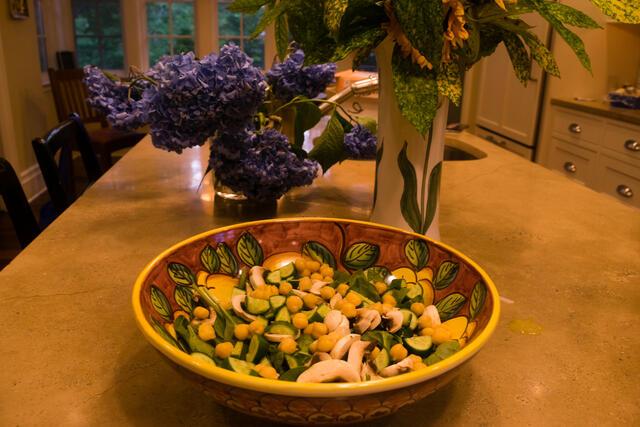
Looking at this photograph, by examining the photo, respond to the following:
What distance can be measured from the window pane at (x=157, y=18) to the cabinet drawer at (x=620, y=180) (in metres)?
3.85

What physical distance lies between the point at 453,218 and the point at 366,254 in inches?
17.2

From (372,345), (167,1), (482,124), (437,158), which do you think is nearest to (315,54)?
(437,158)

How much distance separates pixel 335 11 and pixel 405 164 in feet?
0.89

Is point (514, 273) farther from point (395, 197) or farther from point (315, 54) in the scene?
point (315, 54)

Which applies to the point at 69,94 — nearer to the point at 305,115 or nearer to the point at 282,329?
the point at 305,115

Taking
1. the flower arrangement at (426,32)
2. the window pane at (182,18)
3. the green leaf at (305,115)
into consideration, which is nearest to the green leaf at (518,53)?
the flower arrangement at (426,32)

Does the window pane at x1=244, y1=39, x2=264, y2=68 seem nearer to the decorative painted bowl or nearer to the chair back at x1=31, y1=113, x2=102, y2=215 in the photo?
the chair back at x1=31, y1=113, x2=102, y2=215

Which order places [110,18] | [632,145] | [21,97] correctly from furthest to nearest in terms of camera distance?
[110,18], [21,97], [632,145]

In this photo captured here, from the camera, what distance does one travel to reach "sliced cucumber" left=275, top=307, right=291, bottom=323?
560mm

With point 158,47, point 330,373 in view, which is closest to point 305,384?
point 330,373

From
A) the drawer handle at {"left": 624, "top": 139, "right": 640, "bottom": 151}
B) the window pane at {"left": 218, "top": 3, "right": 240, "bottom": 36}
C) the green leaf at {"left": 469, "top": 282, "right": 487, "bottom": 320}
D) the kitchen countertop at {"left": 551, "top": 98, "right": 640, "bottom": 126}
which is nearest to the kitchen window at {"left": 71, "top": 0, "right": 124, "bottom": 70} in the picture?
the window pane at {"left": 218, "top": 3, "right": 240, "bottom": 36}

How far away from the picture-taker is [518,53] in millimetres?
799

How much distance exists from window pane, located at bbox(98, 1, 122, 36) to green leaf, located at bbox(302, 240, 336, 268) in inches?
192

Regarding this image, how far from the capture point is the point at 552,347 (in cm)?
66
